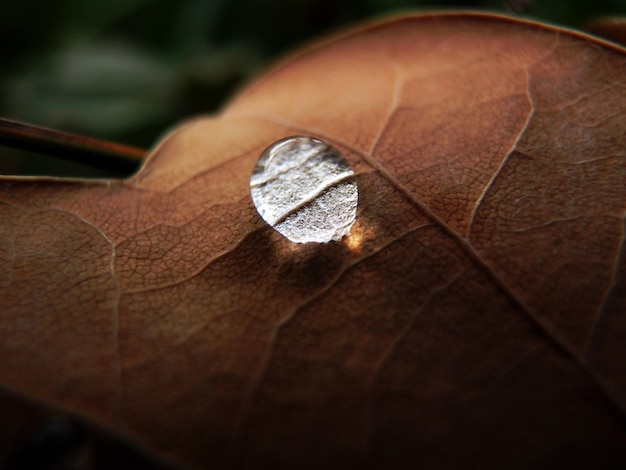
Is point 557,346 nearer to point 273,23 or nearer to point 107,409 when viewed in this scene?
point 107,409

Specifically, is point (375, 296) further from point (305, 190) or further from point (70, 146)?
point (70, 146)

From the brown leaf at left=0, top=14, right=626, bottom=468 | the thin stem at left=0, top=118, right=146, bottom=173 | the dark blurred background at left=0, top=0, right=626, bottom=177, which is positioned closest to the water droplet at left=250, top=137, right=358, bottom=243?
the brown leaf at left=0, top=14, right=626, bottom=468

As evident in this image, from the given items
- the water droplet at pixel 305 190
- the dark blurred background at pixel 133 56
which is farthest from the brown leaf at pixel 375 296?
the dark blurred background at pixel 133 56

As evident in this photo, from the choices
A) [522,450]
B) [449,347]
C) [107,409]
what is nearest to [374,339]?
[449,347]

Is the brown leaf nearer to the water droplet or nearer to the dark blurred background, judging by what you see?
the water droplet

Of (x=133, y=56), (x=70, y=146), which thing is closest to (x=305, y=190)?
(x=70, y=146)

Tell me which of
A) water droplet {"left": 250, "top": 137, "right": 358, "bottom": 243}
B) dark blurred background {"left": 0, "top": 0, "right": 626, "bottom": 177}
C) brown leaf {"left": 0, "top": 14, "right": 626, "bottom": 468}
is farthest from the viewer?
dark blurred background {"left": 0, "top": 0, "right": 626, "bottom": 177}

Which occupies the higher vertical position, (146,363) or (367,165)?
(367,165)
